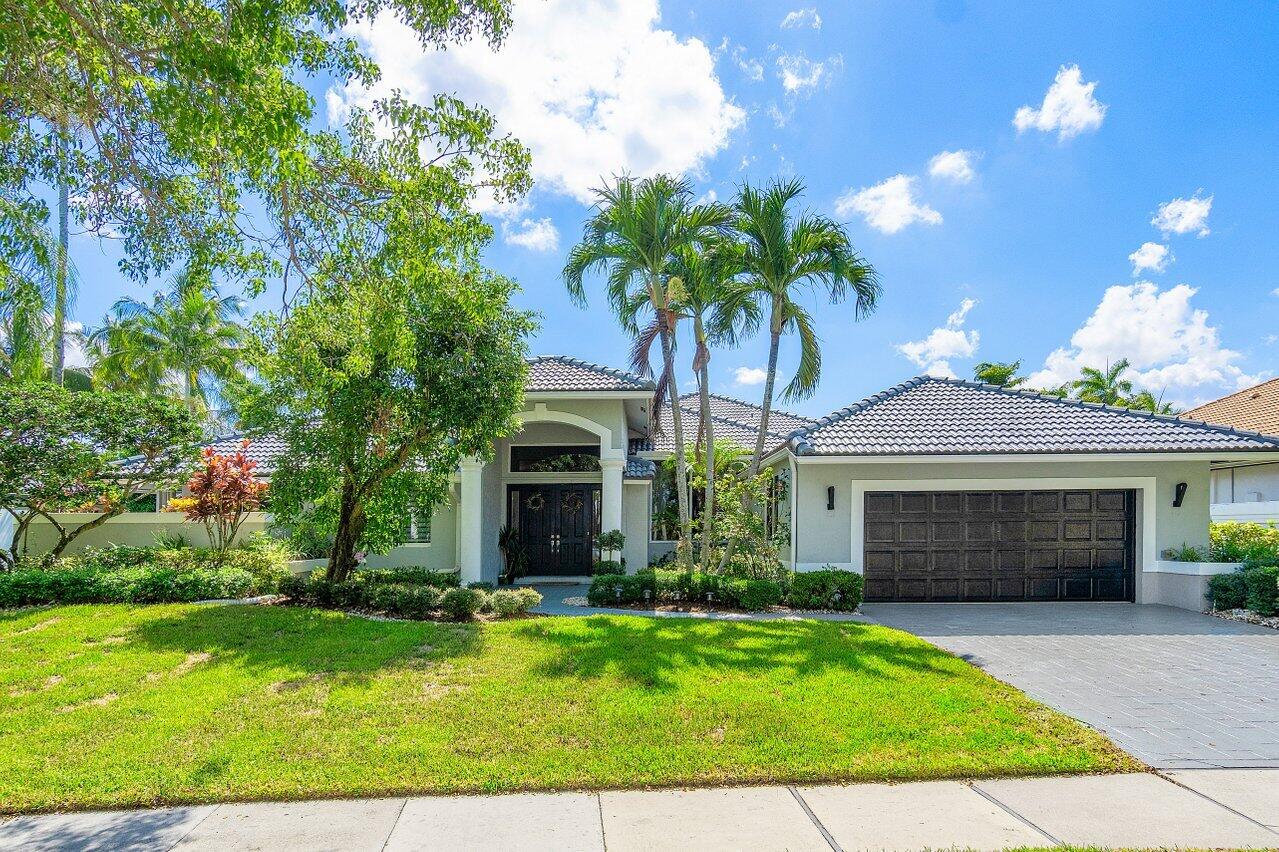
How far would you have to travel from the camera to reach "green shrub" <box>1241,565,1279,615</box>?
34.6ft

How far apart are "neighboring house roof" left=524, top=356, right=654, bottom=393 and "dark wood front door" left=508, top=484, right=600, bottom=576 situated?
3.52 metres

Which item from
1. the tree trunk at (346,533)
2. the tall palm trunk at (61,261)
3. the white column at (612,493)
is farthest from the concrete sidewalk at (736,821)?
the white column at (612,493)

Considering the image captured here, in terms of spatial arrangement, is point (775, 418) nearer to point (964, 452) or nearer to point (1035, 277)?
point (1035, 277)

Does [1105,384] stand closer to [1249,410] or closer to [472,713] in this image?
[1249,410]

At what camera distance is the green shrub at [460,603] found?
9.47m

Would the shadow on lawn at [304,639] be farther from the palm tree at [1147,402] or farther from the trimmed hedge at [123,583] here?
the palm tree at [1147,402]

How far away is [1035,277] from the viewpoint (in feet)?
52.5

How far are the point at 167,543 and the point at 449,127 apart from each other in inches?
462

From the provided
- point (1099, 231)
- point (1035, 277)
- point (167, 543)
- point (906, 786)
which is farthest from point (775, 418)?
point (906, 786)

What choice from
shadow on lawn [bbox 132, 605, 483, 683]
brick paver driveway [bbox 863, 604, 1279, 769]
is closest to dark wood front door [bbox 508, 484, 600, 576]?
brick paver driveway [bbox 863, 604, 1279, 769]

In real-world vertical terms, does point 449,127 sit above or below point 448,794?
above

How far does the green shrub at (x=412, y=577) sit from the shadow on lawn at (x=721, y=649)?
3493 millimetres

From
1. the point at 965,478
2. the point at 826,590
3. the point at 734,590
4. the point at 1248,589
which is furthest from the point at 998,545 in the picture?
the point at 734,590

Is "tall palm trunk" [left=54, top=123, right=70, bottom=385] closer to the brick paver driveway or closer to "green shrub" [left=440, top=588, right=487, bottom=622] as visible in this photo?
"green shrub" [left=440, top=588, right=487, bottom=622]
